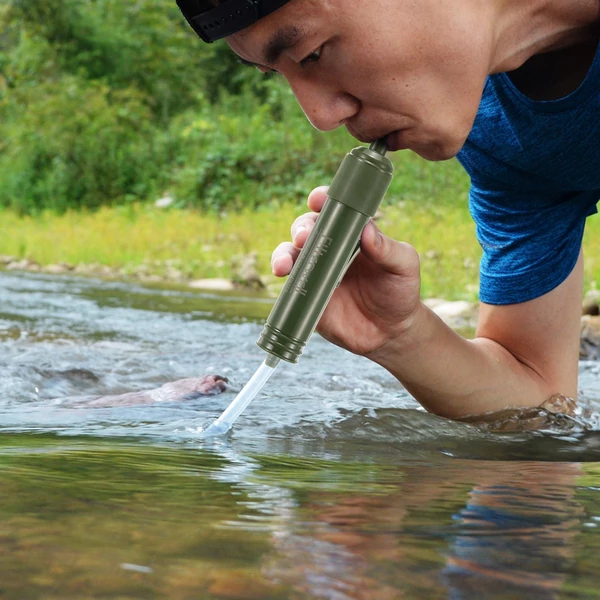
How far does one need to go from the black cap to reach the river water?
629 millimetres

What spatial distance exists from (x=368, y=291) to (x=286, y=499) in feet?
2.56

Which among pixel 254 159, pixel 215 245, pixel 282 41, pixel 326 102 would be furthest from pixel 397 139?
pixel 254 159

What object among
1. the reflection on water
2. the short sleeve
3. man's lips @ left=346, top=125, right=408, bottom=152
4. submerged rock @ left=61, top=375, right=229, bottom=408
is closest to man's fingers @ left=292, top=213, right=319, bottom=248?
man's lips @ left=346, top=125, right=408, bottom=152

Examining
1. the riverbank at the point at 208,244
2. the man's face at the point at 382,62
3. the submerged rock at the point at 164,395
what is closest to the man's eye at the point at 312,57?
the man's face at the point at 382,62

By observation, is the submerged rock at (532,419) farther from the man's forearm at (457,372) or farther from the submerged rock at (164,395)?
the submerged rock at (164,395)

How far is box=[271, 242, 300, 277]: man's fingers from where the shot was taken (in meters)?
1.65

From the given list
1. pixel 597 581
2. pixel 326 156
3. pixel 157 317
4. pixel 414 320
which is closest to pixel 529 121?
pixel 414 320

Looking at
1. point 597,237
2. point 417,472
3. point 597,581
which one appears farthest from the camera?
point 597,237

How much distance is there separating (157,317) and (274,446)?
113 inches

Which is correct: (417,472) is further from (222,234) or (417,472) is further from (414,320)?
(222,234)

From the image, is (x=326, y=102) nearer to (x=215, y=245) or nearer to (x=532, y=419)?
(x=532, y=419)

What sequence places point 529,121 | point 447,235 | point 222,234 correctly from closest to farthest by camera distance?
point 529,121 < point 447,235 < point 222,234

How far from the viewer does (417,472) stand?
1.37 m

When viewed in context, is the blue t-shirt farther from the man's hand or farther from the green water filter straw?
the green water filter straw
